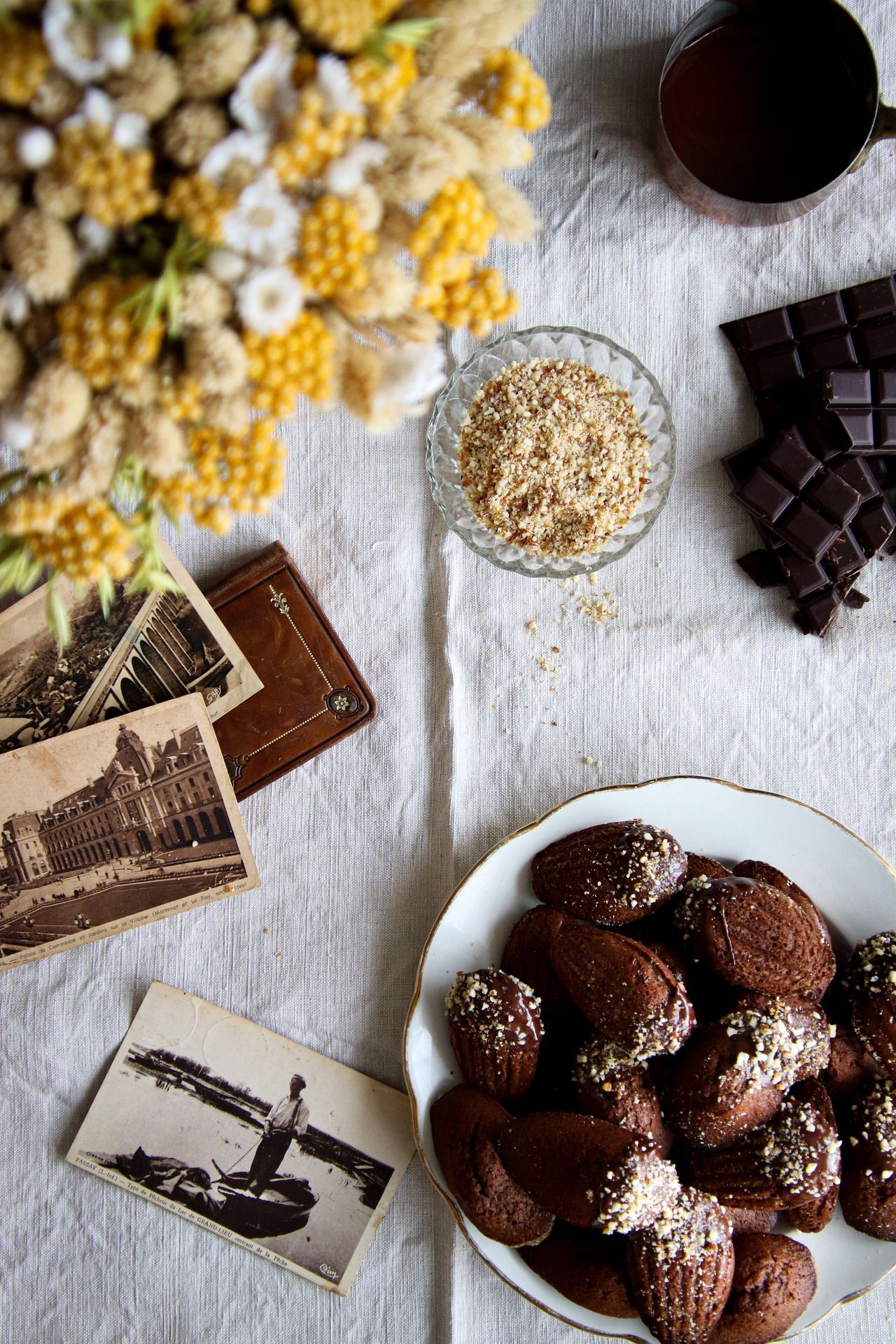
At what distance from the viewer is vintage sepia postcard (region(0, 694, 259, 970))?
1.15 metres

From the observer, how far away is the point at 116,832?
3.84ft

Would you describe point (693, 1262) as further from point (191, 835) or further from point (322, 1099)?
point (191, 835)

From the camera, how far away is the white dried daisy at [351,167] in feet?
1.68

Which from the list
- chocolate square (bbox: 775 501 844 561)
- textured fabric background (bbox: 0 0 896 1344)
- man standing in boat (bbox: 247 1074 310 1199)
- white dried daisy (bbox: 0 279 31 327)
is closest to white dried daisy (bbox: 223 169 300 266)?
white dried daisy (bbox: 0 279 31 327)

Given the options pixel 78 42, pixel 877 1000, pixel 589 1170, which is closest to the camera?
pixel 78 42

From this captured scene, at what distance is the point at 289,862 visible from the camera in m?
1.19

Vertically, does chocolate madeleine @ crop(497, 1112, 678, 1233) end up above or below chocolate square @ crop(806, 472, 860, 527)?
below

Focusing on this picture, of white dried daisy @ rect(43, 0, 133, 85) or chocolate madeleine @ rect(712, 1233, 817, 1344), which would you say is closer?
white dried daisy @ rect(43, 0, 133, 85)

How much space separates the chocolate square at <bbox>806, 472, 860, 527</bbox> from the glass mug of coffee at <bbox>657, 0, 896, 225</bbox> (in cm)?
30

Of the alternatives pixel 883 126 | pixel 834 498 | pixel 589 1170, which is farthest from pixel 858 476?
pixel 589 1170

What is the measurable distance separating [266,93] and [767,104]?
776 millimetres

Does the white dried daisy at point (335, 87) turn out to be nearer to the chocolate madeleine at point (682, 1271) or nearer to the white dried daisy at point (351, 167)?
the white dried daisy at point (351, 167)

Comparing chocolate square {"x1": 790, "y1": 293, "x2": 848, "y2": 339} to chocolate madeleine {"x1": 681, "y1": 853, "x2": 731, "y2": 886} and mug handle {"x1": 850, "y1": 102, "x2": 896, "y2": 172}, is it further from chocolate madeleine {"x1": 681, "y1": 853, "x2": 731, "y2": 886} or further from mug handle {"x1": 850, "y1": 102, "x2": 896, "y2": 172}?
chocolate madeleine {"x1": 681, "y1": 853, "x2": 731, "y2": 886}

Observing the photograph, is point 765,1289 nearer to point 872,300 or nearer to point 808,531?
point 808,531
